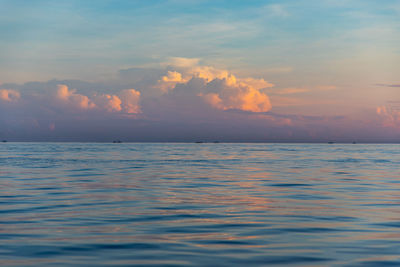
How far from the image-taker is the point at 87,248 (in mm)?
10227

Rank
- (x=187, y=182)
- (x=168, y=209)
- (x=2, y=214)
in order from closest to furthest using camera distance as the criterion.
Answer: (x=2, y=214), (x=168, y=209), (x=187, y=182)

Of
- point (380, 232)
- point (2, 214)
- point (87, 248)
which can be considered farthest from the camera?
point (2, 214)

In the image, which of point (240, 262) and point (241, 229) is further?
point (241, 229)

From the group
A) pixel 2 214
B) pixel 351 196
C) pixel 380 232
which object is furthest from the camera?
pixel 351 196

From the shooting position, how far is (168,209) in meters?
16.4

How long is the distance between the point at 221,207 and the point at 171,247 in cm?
665

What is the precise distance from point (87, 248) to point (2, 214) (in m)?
6.16

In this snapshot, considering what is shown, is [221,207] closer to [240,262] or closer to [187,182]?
[240,262]

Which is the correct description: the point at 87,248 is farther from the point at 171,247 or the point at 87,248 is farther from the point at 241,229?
the point at 241,229

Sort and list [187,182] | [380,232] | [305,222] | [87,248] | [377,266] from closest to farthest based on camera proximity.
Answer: [377,266] → [87,248] → [380,232] → [305,222] → [187,182]

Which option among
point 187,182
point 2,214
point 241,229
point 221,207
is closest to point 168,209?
point 221,207

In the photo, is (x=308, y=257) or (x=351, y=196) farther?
(x=351, y=196)

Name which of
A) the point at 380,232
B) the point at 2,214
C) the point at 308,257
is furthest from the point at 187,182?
the point at 308,257

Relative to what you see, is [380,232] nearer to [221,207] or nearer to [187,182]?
[221,207]
